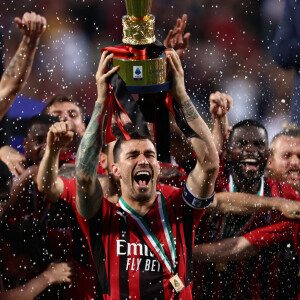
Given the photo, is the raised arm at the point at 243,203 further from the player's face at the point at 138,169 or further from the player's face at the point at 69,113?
the player's face at the point at 69,113

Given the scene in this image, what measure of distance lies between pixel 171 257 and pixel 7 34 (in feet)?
12.3

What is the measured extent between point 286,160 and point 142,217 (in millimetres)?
1350

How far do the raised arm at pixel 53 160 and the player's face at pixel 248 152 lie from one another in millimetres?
1050

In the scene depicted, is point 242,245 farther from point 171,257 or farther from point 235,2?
point 235,2

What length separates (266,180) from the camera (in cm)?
382

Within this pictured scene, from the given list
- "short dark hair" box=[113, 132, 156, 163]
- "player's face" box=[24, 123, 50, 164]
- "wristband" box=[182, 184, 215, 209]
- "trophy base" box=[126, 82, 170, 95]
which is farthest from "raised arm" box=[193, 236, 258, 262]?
"trophy base" box=[126, 82, 170, 95]

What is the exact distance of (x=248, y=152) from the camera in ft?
12.4

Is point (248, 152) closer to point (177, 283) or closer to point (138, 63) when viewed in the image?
point (177, 283)

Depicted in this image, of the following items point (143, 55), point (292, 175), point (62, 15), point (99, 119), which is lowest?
point (292, 175)

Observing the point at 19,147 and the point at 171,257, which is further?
the point at 19,147

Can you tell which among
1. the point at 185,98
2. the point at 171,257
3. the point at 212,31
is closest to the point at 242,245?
the point at 171,257

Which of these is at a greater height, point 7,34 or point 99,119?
point 7,34

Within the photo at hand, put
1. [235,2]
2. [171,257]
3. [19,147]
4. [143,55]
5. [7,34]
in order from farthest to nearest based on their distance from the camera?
[235,2]
[7,34]
[19,147]
[171,257]
[143,55]

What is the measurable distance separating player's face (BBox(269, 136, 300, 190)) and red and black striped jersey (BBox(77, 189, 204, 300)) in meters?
1.16
